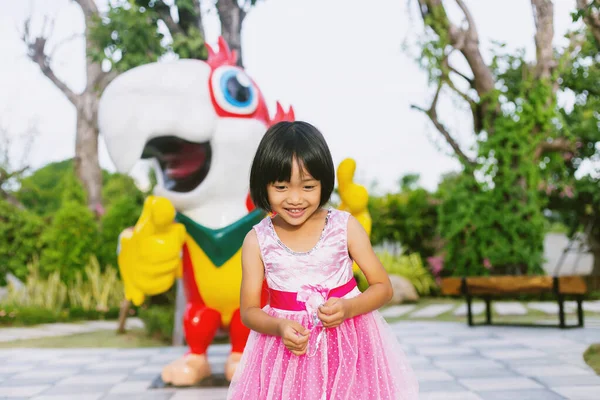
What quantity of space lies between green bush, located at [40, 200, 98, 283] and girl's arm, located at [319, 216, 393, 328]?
7.09m

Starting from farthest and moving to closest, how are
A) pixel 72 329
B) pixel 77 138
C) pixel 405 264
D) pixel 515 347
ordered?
pixel 77 138
pixel 405 264
pixel 72 329
pixel 515 347

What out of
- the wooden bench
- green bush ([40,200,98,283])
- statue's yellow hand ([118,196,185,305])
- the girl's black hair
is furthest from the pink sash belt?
green bush ([40,200,98,283])

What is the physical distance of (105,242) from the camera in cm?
845

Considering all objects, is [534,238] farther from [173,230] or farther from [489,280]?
[173,230]

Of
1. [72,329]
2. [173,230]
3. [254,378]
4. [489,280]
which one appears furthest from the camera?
[72,329]

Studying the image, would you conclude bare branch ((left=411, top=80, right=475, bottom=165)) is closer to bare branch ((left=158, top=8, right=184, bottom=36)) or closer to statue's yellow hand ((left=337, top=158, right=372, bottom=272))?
bare branch ((left=158, top=8, right=184, bottom=36))

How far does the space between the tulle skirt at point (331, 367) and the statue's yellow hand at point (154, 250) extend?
60.4 inches

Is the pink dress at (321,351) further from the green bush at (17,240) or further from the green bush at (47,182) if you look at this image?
the green bush at (47,182)

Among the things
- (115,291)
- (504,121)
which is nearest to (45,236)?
(115,291)

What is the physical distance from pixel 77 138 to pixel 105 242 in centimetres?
524

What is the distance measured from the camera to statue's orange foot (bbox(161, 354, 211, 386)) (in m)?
3.34

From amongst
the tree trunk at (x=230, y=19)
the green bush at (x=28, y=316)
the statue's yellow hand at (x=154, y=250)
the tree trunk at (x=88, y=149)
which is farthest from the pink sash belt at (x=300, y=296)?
the tree trunk at (x=88, y=149)


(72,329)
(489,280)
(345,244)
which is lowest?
(72,329)

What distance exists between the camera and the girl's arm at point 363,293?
148cm
